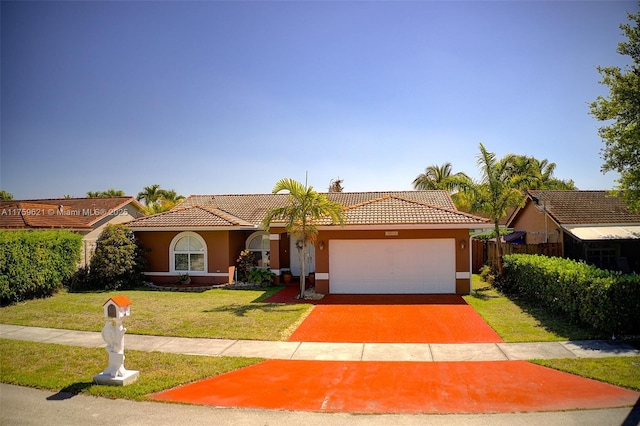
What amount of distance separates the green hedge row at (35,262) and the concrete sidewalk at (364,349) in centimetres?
530

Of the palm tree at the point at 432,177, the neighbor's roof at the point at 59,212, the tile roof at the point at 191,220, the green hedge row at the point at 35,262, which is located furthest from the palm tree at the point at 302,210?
the palm tree at the point at 432,177

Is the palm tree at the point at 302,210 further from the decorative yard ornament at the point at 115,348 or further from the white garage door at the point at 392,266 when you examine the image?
the decorative yard ornament at the point at 115,348

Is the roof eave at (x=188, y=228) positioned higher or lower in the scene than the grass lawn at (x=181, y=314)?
higher

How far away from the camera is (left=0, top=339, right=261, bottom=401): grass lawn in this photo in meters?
7.75

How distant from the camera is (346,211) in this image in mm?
18312

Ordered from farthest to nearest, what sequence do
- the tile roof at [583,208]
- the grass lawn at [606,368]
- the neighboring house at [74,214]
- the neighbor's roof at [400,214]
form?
the neighboring house at [74,214] < the tile roof at [583,208] < the neighbor's roof at [400,214] < the grass lawn at [606,368]

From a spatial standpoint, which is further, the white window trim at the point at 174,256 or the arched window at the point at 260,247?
the arched window at the point at 260,247

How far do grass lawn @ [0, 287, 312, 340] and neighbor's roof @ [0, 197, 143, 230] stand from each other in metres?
8.26

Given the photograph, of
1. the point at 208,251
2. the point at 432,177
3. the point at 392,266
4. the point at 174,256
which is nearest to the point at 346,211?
the point at 392,266

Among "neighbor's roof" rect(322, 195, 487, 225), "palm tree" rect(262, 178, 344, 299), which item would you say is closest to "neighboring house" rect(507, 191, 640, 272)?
"neighbor's roof" rect(322, 195, 487, 225)

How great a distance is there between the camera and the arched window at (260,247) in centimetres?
2152

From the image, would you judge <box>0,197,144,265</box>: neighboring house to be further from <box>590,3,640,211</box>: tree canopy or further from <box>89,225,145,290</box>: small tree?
<box>590,3,640,211</box>: tree canopy

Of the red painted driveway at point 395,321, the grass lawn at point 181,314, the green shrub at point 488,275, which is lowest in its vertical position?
the red painted driveway at point 395,321

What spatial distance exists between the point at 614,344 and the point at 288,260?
14.6 metres
